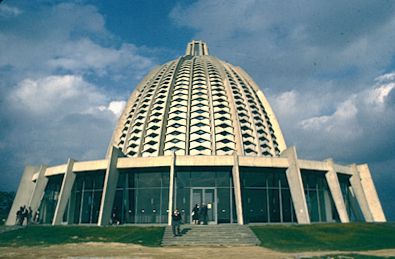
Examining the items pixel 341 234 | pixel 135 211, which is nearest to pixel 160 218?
pixel 135 211

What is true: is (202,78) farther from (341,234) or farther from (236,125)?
(341,234)

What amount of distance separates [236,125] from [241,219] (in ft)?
59.6

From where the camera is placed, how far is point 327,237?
72.0ft

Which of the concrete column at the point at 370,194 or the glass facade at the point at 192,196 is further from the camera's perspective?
the concrete column at the point at 370,194

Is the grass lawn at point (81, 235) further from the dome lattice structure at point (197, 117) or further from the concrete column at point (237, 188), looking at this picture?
the dome lattice structure at point (197, 117)

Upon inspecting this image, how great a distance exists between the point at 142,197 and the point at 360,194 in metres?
22.0

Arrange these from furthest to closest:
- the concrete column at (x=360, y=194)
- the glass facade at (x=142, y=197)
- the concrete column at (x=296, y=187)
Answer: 1. the concrete column at (x=360, y=194)
2. the glass facade at (x=142, y=197)
3. the concrete column at (x=296, y=187)

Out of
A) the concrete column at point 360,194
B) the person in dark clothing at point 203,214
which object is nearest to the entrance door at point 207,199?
the person in dark clothing at point 203,214

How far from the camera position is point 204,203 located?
30.1 metres

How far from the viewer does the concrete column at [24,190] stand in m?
37.6

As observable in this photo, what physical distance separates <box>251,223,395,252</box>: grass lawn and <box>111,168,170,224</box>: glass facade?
905cm

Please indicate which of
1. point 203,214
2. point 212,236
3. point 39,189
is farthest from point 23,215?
point 212,236

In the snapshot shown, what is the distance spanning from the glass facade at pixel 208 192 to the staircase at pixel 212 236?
5284 mm

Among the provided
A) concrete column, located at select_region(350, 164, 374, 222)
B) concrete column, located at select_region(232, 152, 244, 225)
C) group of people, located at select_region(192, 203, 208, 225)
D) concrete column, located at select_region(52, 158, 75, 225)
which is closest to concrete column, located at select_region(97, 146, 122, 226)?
concrete column, located at select_region(52, 158, 75, 225)
